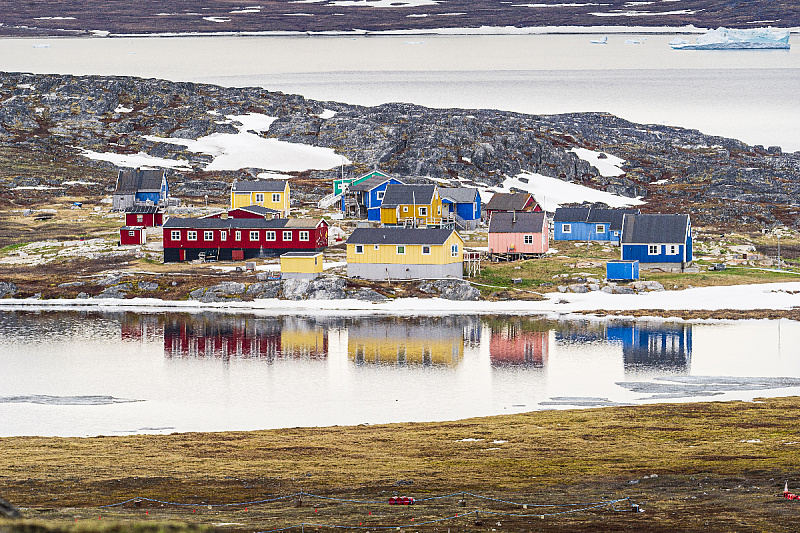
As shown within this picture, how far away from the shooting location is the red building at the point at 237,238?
88.9m

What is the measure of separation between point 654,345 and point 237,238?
41105mm

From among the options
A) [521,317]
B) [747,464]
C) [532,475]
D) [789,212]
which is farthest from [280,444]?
[789,212]

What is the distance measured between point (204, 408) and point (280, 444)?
1076cm

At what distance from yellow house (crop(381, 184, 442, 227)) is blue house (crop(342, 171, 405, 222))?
379 cm

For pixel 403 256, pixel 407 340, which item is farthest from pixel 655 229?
pixel 407 340

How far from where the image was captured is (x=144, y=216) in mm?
100938

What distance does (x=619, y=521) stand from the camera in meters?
22.5

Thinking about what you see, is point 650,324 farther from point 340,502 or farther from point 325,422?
point 340,502

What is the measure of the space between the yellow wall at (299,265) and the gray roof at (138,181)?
41.5m

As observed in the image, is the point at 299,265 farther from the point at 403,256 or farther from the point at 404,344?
the point at 404,344

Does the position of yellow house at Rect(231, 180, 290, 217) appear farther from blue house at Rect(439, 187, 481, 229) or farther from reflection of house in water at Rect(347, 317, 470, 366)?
reflection of house in water at Rect(347, 317, 470, 366)

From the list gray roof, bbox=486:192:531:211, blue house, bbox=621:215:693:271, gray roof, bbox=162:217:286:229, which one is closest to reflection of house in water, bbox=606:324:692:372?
blue house, bbox=621:215:693:271

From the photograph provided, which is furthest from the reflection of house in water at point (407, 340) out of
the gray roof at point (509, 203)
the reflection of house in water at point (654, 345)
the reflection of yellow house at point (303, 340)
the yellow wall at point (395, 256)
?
the gray roof at point (509, 203)

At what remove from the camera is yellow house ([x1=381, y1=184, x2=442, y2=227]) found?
337 ft
